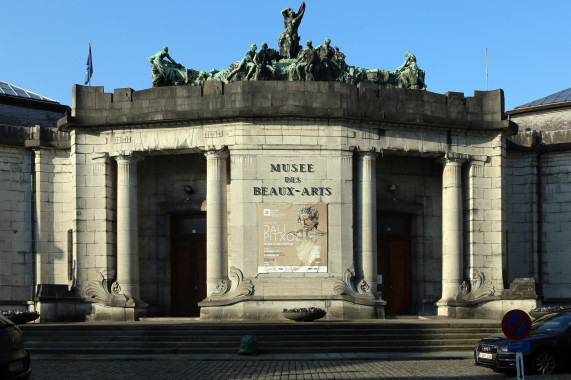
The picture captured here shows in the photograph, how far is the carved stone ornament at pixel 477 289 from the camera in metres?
33.9

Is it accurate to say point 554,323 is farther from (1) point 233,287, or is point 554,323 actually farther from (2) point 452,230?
(1) point 233,287

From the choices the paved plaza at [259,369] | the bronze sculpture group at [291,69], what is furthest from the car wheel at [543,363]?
the bronze sculpture group at [291,69]

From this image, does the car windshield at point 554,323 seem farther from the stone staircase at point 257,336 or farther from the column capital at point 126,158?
the column capital at point 126,158

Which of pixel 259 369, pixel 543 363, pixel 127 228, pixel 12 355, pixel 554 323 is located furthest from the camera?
pixel 127 228

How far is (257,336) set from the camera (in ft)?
91.2

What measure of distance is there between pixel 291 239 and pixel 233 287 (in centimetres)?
286

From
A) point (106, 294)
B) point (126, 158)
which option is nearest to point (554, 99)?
point (126, 158)

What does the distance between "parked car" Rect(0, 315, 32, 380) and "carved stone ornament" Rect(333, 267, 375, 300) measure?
57.2 feet

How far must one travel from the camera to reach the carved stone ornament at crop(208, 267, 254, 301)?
104 ft

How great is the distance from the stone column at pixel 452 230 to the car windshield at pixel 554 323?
10.8 metres

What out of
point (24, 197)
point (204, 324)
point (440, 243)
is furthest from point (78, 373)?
point (440, 243)

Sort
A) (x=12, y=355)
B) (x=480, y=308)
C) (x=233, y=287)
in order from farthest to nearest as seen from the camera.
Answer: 1. (x=480, y=308)
2. (x=233, y=287)
3. (x=12, y=355)

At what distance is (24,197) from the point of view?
36.6 m

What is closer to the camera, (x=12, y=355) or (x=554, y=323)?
(x=12, y=355)
